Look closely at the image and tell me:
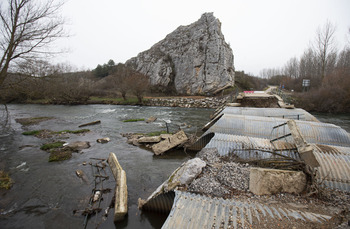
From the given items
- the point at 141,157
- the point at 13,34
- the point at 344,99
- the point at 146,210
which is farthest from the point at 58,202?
the point at 344,99

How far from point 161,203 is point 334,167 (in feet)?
16.9

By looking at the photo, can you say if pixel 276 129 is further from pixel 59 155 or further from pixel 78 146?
pixel 59 155

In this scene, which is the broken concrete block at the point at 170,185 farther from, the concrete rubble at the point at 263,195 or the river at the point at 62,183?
the river at the point at 62,183

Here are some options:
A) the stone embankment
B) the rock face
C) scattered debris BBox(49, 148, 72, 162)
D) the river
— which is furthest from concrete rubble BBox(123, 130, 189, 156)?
the rock face

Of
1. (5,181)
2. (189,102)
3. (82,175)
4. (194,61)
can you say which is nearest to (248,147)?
(82,175)

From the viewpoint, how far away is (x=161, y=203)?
4.97 m

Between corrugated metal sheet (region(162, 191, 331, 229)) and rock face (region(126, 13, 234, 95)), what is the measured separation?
123 feet

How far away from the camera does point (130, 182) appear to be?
275 inches

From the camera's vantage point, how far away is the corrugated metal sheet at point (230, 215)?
3.31 metres

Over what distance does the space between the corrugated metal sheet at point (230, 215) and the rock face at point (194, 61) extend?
123 ft

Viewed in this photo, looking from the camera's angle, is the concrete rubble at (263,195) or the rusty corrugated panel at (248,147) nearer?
the concrete rubble at (263,195)

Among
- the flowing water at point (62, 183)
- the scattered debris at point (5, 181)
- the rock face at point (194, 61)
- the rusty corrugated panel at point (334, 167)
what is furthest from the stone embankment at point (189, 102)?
the scattered debris at point (5, 181)

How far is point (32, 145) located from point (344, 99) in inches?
1384

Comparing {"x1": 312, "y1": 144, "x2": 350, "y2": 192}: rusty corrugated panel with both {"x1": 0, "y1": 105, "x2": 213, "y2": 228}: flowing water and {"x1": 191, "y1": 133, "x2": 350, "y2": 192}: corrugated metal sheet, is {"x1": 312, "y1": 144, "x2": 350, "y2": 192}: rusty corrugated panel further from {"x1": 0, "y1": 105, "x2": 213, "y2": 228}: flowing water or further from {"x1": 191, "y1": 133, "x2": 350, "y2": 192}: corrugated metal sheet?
{"x1": 0, "y1": 105, "x2": 213, "y2": 228}: flowing water
